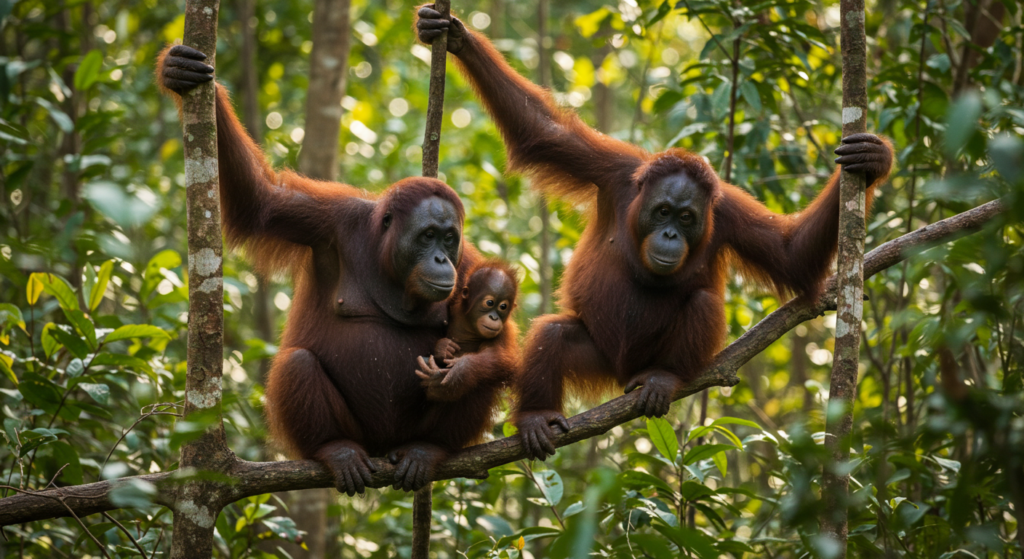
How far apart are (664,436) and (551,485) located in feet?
2.45

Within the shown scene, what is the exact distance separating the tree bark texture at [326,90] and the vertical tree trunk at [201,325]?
327 cm

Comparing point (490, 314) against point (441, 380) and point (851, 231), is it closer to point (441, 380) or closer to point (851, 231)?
point (441, 380)

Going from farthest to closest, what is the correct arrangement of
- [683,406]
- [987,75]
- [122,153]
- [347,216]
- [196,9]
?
[122,153]
[683,406]
[987,75]
[347,216]
[196,9]

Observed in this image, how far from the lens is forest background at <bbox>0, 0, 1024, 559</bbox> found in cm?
220

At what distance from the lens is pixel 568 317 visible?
4.56 m

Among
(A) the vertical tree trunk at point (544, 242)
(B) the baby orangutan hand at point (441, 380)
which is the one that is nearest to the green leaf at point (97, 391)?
(B) the baby orangutan hand at point (441, 380)

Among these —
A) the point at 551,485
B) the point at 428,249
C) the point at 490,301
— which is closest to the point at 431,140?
the point at 428,249

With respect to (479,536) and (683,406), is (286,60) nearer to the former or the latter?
(683,406)

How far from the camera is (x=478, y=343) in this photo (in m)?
4.27

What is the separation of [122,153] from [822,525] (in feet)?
28.2

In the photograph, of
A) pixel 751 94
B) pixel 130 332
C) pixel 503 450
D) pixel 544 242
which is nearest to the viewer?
pixel 503 450

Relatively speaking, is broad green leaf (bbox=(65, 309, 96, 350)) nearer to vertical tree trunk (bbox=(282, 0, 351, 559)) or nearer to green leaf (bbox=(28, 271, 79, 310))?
green leaf (bbox=(28, 271, 79, 310))

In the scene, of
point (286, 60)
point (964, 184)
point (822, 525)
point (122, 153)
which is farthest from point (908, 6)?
point (122, 153)

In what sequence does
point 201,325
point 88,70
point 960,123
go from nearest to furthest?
point 960,123 < point 201,325 < point 88,70
